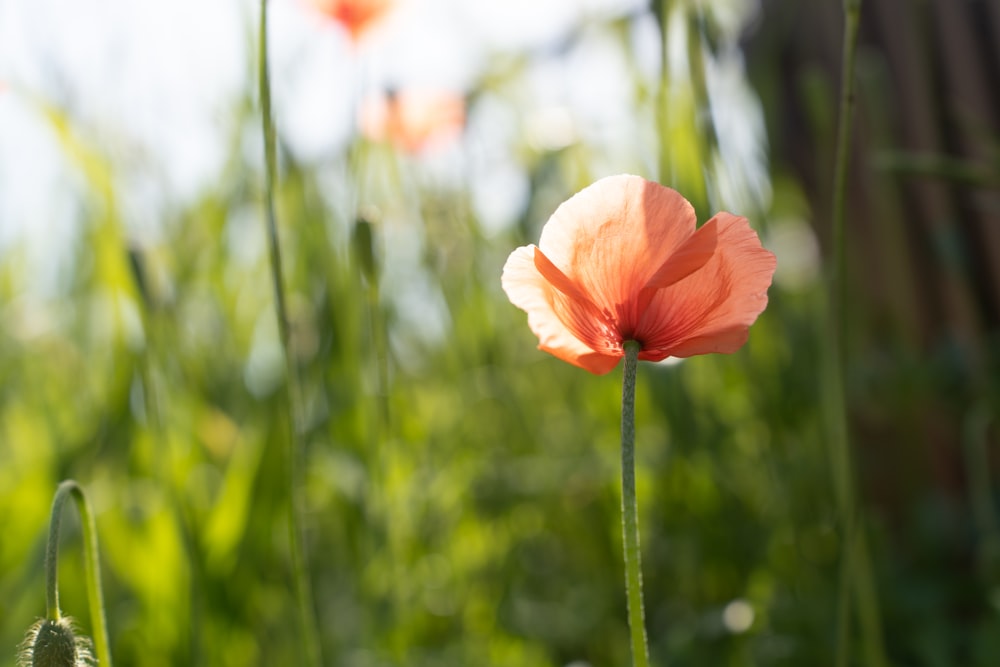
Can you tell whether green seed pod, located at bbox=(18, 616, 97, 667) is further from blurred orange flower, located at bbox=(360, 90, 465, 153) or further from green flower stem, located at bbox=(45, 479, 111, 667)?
blurred orange flower, located at bbox=(360, 90, 465, 153)

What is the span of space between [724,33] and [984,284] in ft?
2.37

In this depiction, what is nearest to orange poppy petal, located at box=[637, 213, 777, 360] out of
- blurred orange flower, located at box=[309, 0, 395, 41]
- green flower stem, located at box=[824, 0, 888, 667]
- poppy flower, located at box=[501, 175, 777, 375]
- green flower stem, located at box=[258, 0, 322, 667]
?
poppy flower, located at box=[501, 175, 777, 375]

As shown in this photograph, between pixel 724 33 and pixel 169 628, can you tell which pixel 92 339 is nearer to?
pixel 169 628

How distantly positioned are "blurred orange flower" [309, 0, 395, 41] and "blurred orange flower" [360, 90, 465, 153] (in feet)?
0.42

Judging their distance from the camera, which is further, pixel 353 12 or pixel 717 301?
pixel 353 12

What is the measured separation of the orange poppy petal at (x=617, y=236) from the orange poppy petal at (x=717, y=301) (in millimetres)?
17

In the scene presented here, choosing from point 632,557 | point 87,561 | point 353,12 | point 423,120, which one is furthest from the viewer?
point 423,120

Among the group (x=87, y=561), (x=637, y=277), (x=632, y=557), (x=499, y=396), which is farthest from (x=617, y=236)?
(x=499, y=396)

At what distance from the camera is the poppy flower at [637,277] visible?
407 mm

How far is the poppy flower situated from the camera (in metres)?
0.41

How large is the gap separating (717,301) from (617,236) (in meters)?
0.06

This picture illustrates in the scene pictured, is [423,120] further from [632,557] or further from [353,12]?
[632,557]

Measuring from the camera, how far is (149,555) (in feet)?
3.54

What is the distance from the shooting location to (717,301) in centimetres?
43
